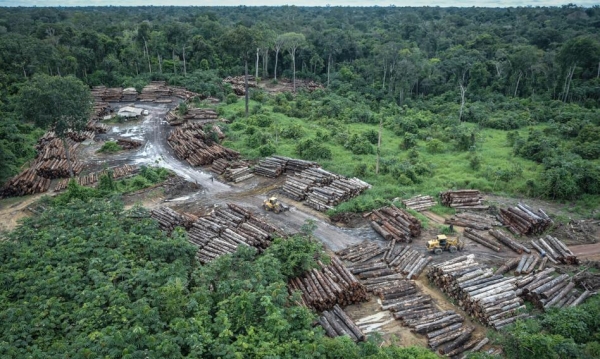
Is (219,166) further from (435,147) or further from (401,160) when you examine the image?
(435,147)

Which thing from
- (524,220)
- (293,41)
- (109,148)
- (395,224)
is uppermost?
(293,41)

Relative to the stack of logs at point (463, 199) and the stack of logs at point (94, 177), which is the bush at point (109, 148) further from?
the stack of logs at point (463, 199)

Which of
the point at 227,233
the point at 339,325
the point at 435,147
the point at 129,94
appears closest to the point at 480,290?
the point at 339,325

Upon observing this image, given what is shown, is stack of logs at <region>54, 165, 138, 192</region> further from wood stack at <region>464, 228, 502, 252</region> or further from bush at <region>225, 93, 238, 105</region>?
wood stack at <region>464, 228, 502, 252</region>

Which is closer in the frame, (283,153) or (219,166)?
(219,166)

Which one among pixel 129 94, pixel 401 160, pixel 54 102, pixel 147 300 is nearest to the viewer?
pixel 147 300

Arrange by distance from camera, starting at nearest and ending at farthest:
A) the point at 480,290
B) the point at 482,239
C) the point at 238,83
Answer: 1. the point at 480,290
2. the point at 482,239
3. the point at 238,83

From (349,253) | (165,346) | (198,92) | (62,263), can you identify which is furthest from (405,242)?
(198,92)
